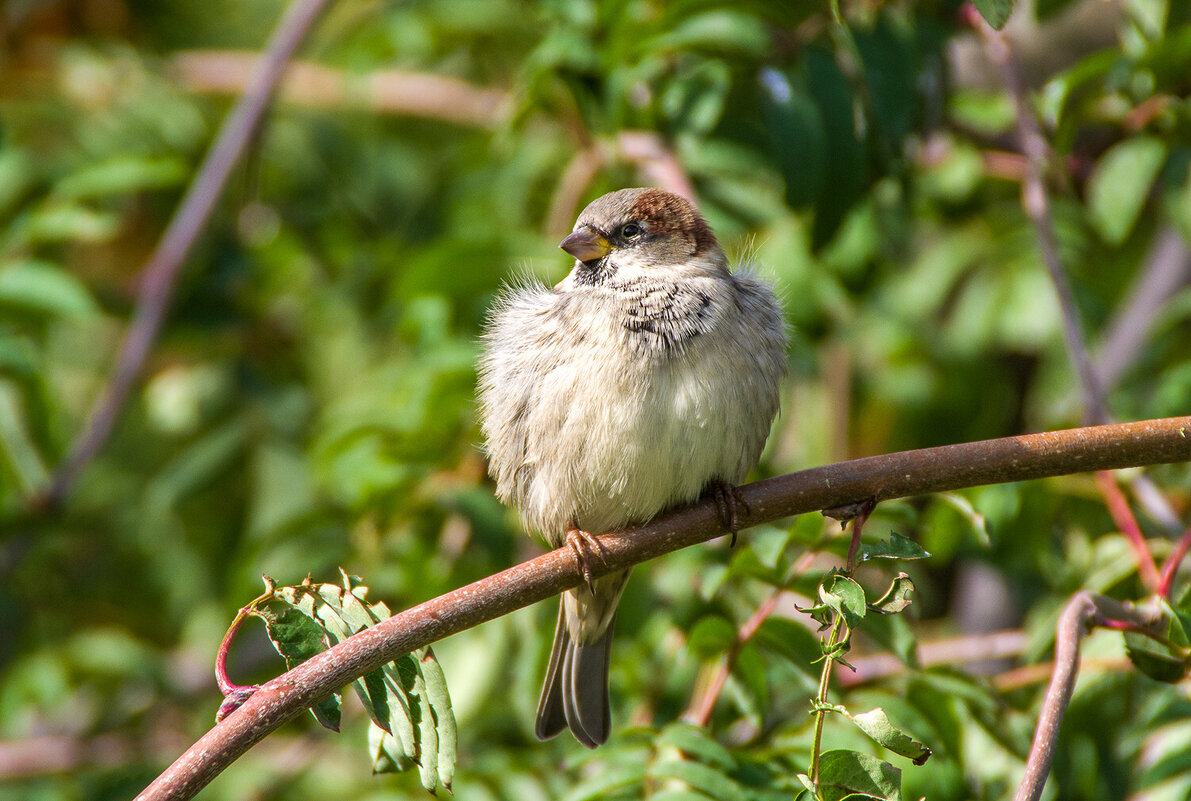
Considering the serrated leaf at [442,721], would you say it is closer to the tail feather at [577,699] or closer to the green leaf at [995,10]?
the tail feather at [577,699]

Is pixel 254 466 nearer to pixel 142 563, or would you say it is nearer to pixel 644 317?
pixel 142 563

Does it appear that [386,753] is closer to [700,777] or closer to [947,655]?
[700,777]

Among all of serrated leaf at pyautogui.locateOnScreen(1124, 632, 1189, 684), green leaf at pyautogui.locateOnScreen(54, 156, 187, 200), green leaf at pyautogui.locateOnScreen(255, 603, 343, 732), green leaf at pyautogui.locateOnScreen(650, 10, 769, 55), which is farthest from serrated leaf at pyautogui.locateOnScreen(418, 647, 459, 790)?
green leaf at pyautogui.locateOnScreen(54, 156, 187, 200)

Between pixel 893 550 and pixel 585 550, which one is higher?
pixel 585 550

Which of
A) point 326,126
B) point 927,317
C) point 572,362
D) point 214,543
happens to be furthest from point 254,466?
point 927,317

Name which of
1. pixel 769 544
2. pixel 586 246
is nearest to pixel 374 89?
pixel 586 246

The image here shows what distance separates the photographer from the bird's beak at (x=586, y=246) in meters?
2.70

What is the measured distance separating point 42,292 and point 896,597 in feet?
7.96

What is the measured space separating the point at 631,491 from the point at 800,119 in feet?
3.04

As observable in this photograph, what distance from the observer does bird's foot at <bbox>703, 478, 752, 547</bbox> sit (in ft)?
6.83

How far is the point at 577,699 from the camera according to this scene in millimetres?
2633

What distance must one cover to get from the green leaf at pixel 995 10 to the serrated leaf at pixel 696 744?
4.27 feet

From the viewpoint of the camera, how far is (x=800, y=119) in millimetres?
2564

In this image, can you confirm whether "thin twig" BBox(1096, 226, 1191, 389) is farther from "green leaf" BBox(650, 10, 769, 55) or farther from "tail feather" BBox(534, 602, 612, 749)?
"tail feather" BBox(534, 602, 612, 749)
